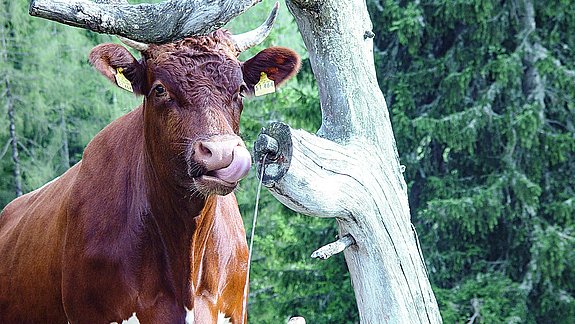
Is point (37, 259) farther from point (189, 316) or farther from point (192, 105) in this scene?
point (192, 105)

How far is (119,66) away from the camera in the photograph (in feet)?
13.5

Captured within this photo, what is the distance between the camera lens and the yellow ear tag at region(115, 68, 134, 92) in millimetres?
4123

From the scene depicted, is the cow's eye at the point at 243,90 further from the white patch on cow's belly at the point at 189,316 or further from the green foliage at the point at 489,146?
the green foliage at the point at 489,146

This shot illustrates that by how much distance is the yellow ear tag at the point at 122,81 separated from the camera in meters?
4.12

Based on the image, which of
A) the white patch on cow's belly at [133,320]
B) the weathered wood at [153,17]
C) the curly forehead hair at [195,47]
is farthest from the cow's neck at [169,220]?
the weathered wood at [153,17]

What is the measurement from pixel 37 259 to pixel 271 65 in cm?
176

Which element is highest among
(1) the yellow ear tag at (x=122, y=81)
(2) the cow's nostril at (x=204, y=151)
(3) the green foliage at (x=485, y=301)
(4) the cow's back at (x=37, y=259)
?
(1) the yellow ear tag at (x=122, y=81)

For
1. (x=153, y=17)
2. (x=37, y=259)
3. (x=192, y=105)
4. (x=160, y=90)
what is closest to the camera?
(x=153, y=17)

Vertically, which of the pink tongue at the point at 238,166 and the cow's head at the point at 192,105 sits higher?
the cow's head at the point at 192,105

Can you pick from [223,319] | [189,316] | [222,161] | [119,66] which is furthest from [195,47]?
[223,319]

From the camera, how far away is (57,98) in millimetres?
16906

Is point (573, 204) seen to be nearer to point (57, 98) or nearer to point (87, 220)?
point (87, 220)

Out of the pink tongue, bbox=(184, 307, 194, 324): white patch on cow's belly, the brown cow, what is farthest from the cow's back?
the pink tongue

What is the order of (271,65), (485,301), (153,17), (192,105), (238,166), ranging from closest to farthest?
(153,17), (238,166), (192,105), (271,65), (485,301)
